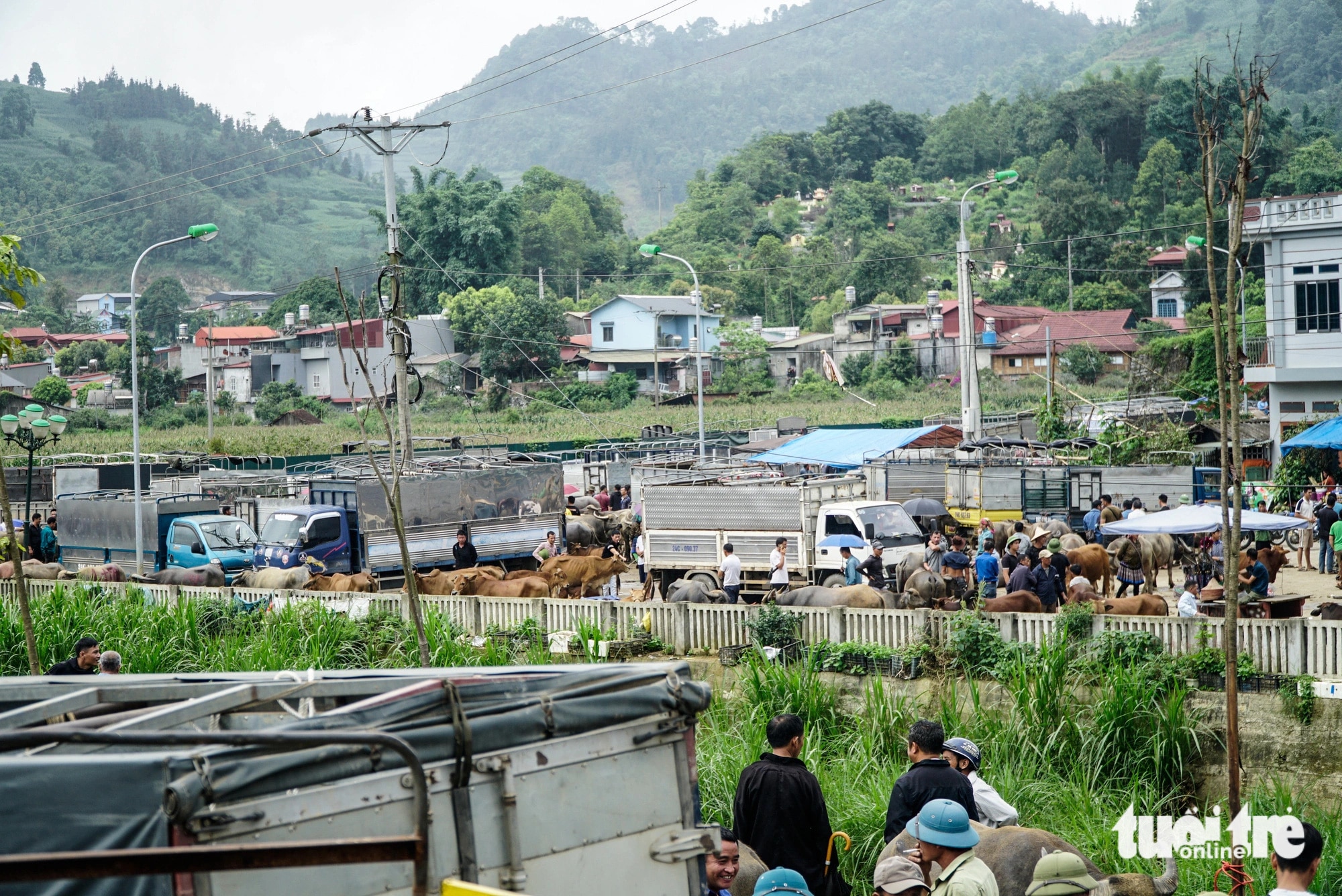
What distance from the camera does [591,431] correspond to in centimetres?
6412

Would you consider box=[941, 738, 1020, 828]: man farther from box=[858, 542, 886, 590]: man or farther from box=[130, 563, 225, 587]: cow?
box=[130, 563, 225, 587]: cow

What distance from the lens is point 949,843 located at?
6.06 m

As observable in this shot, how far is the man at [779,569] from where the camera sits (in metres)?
20.8

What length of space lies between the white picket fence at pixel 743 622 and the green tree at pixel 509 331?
202 ft

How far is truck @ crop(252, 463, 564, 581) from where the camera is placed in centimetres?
2355

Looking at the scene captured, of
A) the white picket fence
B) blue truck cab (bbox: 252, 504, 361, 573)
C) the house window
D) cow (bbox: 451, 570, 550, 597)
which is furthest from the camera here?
the house window

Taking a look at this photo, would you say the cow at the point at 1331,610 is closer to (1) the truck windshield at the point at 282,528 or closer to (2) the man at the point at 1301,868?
(2) the man at the point at 1301,868

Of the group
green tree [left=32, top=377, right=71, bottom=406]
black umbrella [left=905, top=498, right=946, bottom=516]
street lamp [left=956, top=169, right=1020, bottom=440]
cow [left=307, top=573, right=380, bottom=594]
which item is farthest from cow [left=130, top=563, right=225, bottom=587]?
green tree [left=32, top=377, right=71, bottom=406]

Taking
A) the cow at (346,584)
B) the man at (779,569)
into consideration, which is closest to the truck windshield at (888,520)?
the man at (779,569)

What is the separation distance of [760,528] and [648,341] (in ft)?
232

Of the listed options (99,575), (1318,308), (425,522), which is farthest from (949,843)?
(1318,308)

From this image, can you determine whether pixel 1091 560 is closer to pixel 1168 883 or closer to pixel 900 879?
pixel 1168 883

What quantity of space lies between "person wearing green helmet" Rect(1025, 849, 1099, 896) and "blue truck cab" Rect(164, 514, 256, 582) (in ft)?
74.2

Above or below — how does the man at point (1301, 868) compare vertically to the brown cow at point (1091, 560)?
above
